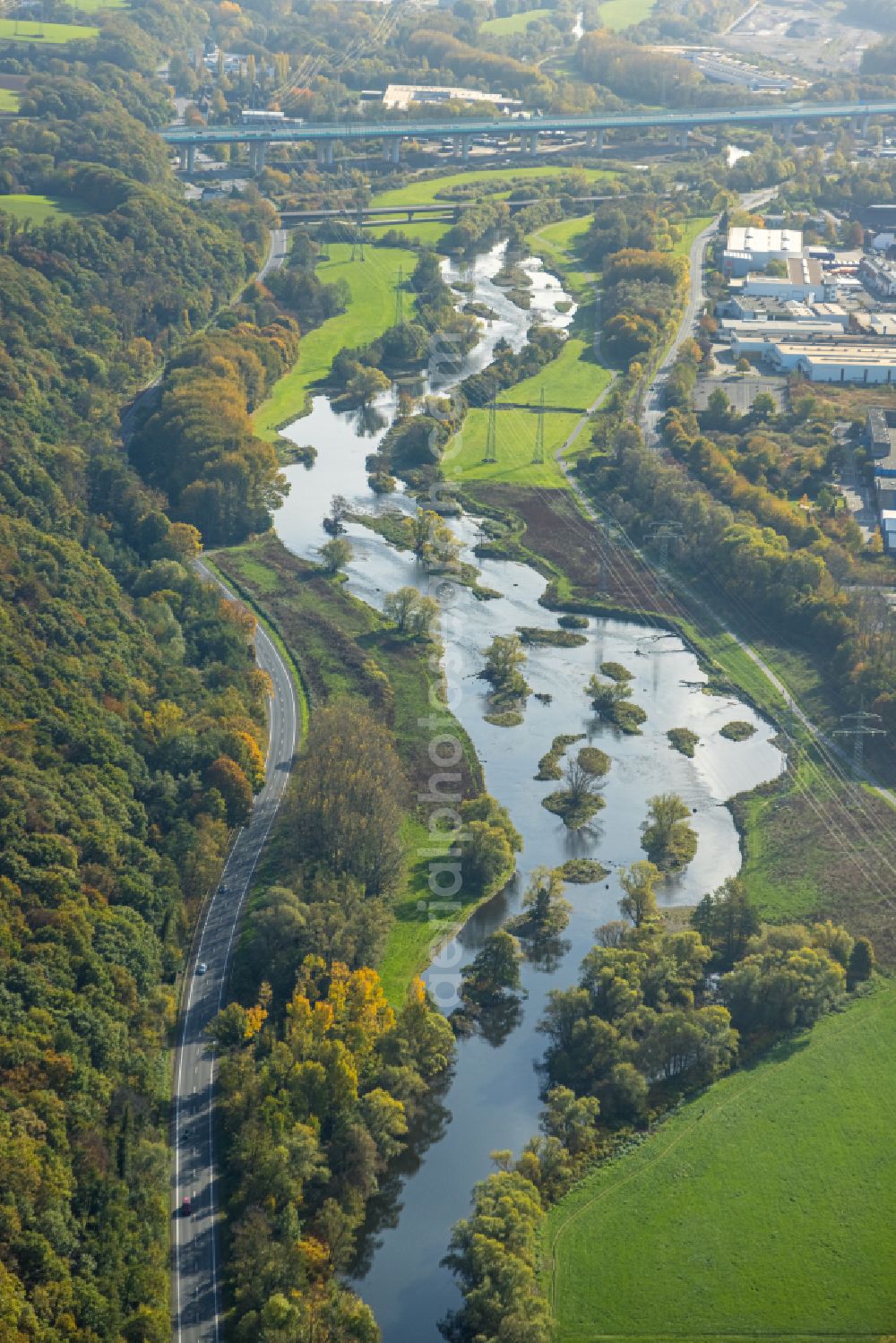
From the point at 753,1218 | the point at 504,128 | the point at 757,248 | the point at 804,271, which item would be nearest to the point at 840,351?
the point at 804,271

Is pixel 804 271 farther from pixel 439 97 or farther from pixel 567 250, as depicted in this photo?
pixel 439 97

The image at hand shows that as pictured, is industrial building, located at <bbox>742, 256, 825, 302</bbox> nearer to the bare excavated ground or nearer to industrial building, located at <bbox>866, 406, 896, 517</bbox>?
industrial building, located at <bbox>866, 406, 896, 517</bbox>

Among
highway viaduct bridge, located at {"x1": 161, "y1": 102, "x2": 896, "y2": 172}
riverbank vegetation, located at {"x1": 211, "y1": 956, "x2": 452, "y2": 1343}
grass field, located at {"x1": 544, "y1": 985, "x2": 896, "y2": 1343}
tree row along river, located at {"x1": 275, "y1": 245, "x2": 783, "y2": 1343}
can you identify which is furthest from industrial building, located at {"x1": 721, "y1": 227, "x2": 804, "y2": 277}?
riverbank vegetation, located at {"x1": 211, "y1": 956, "x2": 452, "y2": 1343}

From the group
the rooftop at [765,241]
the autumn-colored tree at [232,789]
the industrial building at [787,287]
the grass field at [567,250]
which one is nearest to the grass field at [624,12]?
the grass field at [567,250]

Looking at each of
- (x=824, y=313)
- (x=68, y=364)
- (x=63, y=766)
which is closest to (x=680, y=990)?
(x=63, y=766)

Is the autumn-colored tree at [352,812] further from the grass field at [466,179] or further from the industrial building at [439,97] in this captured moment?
the industrial building at [439,97]

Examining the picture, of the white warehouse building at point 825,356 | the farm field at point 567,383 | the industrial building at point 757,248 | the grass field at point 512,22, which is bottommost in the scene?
the farm field at point 567,383
